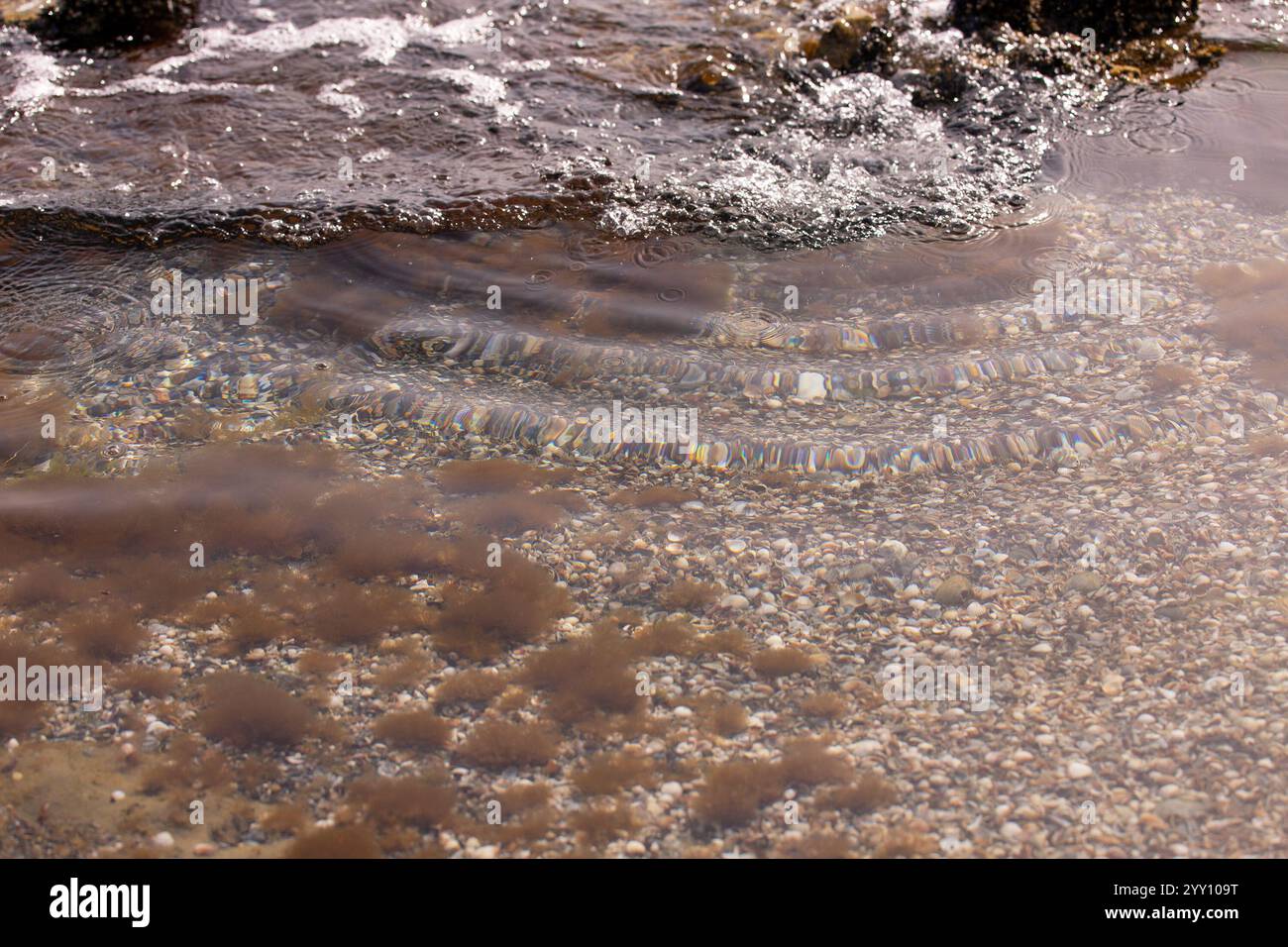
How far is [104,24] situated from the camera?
10453mm

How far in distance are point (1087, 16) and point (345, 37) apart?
6885mm

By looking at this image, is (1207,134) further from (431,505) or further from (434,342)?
(431,505)

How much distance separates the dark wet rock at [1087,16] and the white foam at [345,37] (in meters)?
4.71

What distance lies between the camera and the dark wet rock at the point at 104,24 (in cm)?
1037

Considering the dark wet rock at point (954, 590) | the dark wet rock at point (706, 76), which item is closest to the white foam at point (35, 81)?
the dark wet rock at point (706, 76)

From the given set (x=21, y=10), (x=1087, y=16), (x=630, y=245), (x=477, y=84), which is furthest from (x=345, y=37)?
(x=1087, y=16)

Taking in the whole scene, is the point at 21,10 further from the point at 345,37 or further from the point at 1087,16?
the point at 1087,16

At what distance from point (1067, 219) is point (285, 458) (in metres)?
5.45

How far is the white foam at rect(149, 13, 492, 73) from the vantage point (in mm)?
10133

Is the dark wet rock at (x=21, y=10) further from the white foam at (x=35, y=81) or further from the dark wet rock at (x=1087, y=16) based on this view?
the dark wet rock at (x=1087, y=16)

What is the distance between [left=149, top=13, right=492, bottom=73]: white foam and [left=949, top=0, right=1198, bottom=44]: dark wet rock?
15.5 ft

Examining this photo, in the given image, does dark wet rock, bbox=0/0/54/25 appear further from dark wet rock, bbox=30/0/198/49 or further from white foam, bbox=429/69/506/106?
white foam, bbox=429/69/506/106

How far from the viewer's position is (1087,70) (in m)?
9.30
